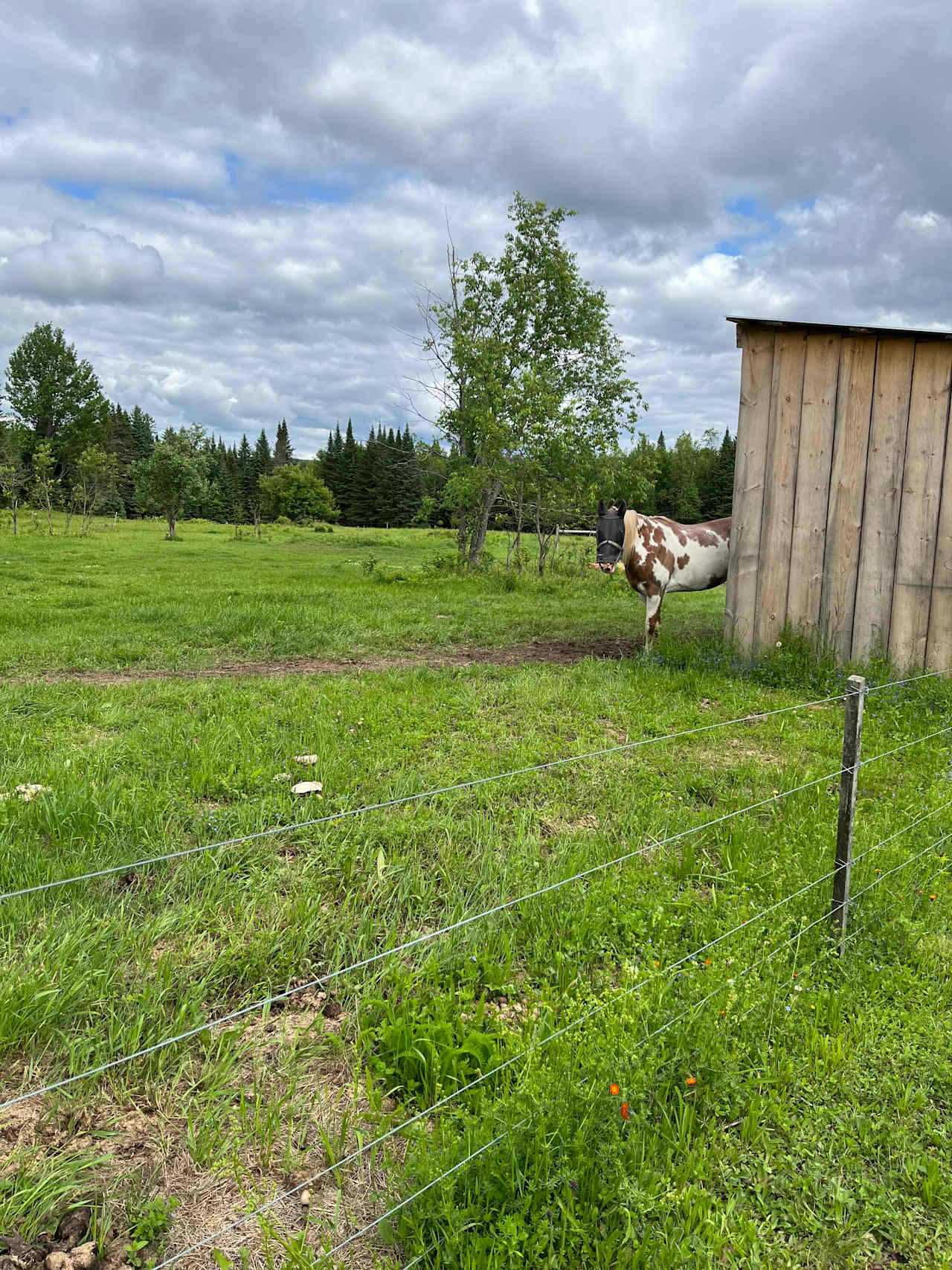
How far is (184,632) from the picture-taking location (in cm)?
1045

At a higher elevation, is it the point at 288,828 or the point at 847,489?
the point at 847,489

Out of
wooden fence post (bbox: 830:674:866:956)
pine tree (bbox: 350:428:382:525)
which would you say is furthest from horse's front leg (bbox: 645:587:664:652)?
pine tree (bbox: 350:428:382:525)

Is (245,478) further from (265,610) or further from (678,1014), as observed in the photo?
(678,1014)

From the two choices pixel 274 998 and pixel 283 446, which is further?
pixel 283 446

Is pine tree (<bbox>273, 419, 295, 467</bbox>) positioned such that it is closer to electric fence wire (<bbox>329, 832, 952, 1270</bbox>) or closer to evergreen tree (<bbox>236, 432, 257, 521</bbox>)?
evergreen tree (<bbox>236, 432, 257, 521</bbox>)

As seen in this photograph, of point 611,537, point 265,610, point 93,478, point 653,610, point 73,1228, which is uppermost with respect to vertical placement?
point 93,478

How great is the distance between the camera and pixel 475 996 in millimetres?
2951

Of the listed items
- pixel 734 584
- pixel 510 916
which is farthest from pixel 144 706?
pixel 734 584

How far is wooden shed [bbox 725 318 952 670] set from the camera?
7.49 metres

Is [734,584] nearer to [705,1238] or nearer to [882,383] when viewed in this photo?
[882,383]

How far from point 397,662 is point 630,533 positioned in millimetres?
3583

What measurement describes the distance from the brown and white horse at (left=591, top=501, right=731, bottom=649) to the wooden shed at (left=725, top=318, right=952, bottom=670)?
157 centimetres

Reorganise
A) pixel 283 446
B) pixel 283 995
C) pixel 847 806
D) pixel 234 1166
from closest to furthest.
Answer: pixel 234 1166 < pixel 283 995 < pixel 847 806 < pixel 283 446

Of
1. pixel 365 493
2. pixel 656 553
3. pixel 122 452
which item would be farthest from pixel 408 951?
pixel 122 452
